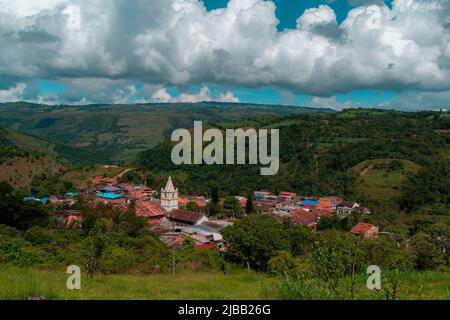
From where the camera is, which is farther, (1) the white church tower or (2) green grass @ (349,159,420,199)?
(2) green grass @ (349,159,420,199)

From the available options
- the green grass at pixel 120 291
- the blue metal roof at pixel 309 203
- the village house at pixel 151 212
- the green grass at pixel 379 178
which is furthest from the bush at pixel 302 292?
the green grass at pixel 379 178

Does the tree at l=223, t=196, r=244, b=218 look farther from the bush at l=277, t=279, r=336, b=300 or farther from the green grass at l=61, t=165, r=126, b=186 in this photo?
the bush at l=277, t=279, r=336, b=300

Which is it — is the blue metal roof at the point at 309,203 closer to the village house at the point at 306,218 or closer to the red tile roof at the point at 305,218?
the red tile roof at the point at 305,218

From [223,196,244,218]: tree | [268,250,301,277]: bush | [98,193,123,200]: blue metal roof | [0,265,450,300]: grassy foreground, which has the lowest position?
[223,196,244,218]: tree

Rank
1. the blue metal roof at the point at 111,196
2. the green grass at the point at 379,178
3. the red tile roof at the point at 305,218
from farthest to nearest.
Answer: the green grass at the point at 379,178 < the blue metal roof at the point at 111,196 < the red tile roof at the point at 305,218

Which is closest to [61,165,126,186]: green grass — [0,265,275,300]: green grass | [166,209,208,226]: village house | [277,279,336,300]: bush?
[166,209,208,226]: village house

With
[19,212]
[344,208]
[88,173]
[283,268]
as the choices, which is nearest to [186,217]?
[19,212]

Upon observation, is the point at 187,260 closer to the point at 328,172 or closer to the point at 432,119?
the point at 328,172

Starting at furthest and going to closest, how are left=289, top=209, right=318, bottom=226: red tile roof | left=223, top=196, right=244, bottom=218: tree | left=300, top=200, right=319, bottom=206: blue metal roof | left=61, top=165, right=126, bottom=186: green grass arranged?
left=61, top=165, right=126, bottom=186: green grass < left=300, top=200, right=319, bottom=206: blue metal roof < left=223, top=196, right=244, bottom=218: tree < left=289, top=209, right=318, bottom=226: red tile roof

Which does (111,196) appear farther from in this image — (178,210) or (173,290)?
(173,290)

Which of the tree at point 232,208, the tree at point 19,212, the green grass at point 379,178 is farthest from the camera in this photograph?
the green grass at point 379,178
